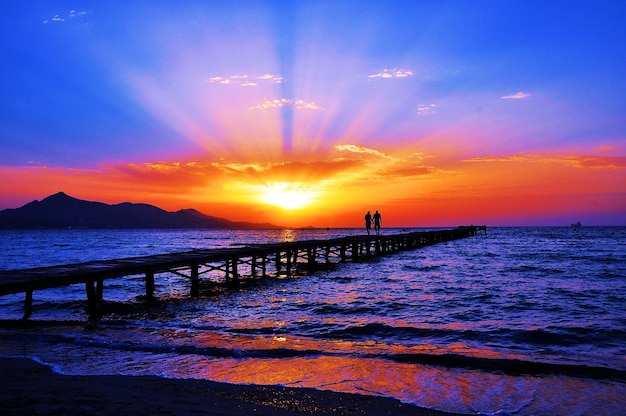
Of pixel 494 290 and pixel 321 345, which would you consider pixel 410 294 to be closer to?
pixel 494 290

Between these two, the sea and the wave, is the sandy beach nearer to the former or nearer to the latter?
the sea

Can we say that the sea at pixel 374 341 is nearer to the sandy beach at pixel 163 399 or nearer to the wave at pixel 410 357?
the wave at pixel 410 357

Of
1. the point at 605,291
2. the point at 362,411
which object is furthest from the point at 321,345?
the point at 605,291

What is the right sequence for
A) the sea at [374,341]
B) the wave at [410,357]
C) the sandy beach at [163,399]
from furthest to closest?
the wave at [410,357] → the sea at [374,341] → the sandy beach at [163,399]

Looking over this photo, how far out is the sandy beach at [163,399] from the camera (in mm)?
5160

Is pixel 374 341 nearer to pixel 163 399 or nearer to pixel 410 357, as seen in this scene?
pixel 410 357

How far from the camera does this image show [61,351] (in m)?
8.36

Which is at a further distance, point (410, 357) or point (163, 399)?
point (410, 357)

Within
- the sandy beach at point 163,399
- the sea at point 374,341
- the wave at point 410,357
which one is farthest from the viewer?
the wave at point 410,357

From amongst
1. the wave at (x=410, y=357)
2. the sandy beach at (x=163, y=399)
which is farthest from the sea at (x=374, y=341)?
the sandy beach at (x=163, y=399)

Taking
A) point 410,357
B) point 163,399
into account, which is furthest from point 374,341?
point 163,399

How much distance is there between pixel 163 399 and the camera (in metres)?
5.54

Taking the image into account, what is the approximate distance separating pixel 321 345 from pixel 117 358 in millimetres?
3840

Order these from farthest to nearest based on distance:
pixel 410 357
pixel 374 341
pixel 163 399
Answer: pixel 374 341 → pixel 410 357 → pixel 163 399
